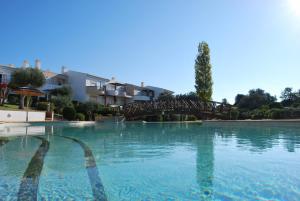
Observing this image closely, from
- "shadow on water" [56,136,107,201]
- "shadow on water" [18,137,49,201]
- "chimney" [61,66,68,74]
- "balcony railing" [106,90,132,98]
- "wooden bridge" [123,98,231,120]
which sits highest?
"chimney" [61,66,68,74]

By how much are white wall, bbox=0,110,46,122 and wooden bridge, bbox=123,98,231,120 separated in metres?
14.1

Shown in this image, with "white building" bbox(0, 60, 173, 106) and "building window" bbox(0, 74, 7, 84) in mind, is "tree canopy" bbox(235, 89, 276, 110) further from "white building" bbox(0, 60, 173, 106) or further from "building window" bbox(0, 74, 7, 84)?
"building window" bbox(0, 74, 7, 84)

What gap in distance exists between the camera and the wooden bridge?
31031 mm

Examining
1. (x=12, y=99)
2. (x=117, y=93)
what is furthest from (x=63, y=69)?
(x=12, y=99)

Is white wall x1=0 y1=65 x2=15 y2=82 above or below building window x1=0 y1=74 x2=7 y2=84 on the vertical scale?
above

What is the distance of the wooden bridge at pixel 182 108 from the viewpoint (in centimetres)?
3103

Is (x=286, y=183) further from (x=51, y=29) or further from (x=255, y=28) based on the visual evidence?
(x=51, y=29)

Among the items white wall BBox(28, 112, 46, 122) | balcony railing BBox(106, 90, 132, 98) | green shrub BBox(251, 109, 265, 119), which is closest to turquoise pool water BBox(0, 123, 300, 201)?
white wall BBox(28, 112, 46, 122)

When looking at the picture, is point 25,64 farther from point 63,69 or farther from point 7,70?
point 63,69

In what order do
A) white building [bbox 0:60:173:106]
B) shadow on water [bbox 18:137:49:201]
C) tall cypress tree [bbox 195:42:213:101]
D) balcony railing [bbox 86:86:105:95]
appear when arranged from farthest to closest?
balcony railing [bbox 86:86:105:95], white building [bbox 0:60:173:106], tall cypress tree [bbox 195:42:213:101], shadow on water [bbox 18:137:49:201]

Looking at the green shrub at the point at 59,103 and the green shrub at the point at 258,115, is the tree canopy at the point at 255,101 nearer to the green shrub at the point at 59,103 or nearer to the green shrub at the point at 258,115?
the green shrub at the point at 258,115

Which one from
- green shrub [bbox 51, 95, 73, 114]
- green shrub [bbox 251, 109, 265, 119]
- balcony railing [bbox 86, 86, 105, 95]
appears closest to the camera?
green shrub [bbox 251, 109, 265, 119]

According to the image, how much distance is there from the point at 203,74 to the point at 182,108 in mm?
9966

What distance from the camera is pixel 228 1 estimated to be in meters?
17.4
